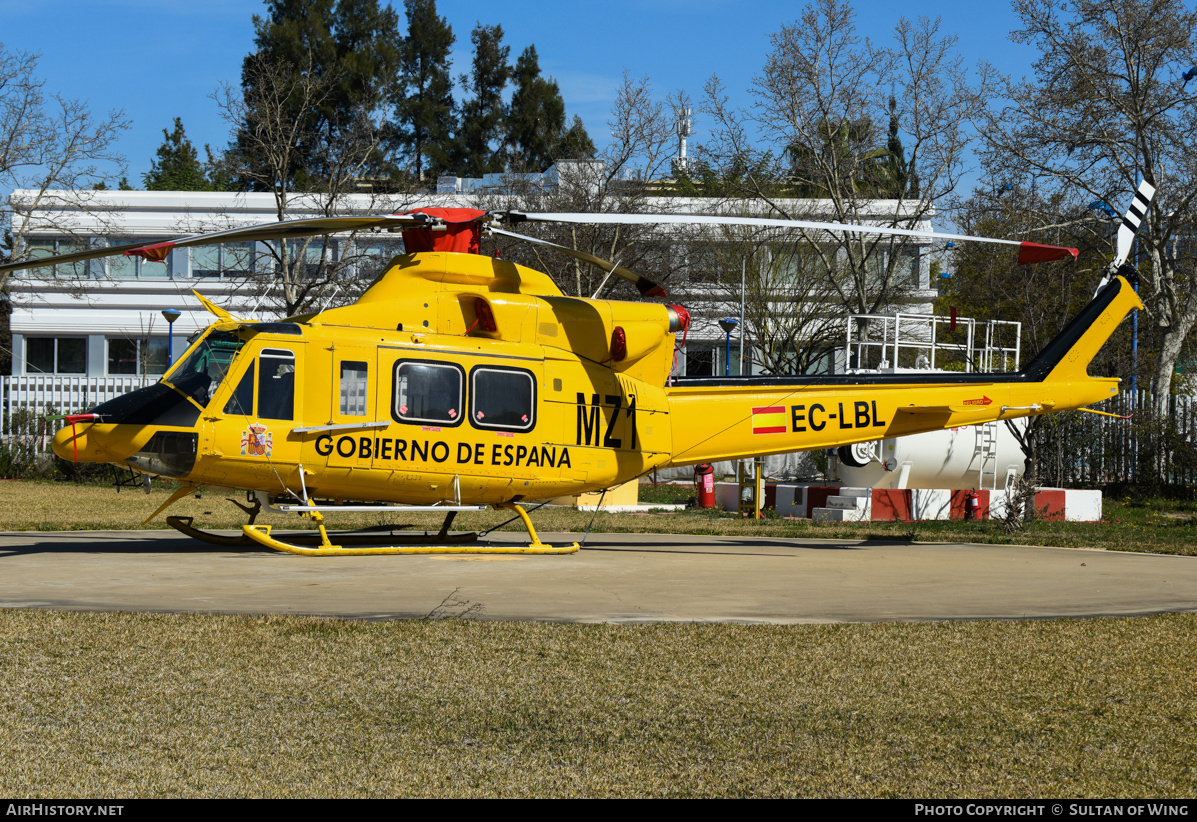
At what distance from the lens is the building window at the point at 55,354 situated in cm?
4338

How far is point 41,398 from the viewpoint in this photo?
1216 inches

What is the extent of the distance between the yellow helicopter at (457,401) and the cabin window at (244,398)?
0.02 metres

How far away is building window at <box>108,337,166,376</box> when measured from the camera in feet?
139

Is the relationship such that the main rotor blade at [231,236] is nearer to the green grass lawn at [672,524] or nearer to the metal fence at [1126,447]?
the green grass lawn at [672,524]

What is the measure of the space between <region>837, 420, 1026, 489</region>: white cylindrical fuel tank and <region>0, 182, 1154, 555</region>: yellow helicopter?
535 centimetres

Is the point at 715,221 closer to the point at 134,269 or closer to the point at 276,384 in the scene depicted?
the point at 276,384

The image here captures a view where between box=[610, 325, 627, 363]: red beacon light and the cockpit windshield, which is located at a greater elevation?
box=[610, 325, 627, 363]: red beacon light

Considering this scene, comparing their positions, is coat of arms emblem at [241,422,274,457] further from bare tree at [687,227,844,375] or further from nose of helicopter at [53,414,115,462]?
bare tree at [687,227,844,375]

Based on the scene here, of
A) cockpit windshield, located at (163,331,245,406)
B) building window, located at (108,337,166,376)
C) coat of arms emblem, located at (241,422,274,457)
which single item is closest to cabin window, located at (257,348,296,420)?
coat of arms emblem, located at (241,422,274,457)

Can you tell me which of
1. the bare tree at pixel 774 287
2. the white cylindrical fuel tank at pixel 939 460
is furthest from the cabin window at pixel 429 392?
the bare tree at pixel 774 287

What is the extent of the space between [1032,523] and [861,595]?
34.2 feet

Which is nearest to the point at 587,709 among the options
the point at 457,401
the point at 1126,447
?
the point at 457,401

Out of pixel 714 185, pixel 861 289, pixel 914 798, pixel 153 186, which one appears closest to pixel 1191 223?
pixel 861 289

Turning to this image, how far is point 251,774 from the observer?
14.9 ft
